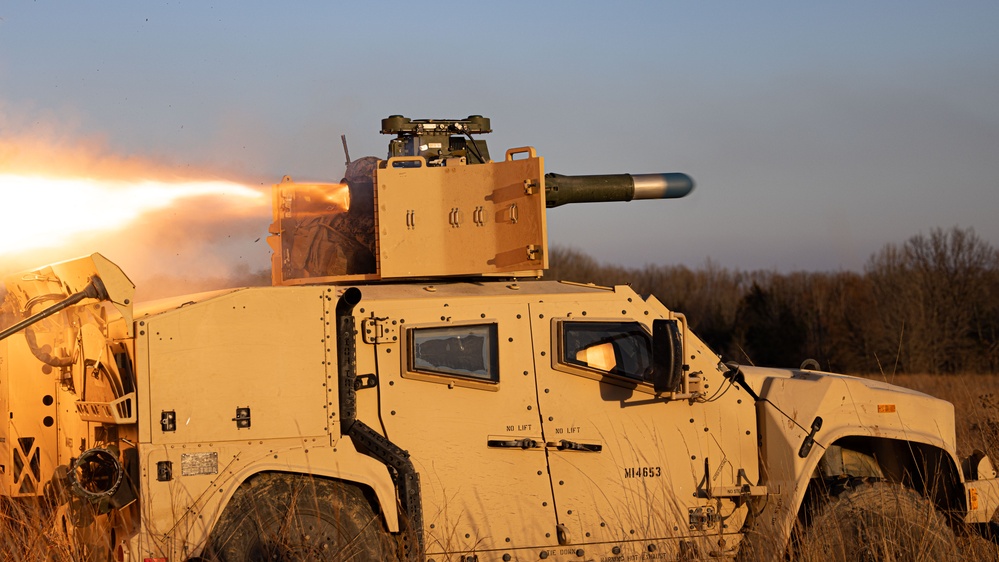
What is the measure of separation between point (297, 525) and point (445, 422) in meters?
1.14

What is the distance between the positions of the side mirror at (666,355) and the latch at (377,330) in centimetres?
169

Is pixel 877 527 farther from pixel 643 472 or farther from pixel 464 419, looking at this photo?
pixel 464 419

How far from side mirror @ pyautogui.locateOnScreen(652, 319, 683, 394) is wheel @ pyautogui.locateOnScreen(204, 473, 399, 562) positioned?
2001mm

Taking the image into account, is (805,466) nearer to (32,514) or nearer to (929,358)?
(32,514)

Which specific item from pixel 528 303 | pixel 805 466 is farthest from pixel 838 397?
pixel 528 303

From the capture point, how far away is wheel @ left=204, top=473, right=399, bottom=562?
7.09 meters

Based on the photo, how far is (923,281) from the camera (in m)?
55.6

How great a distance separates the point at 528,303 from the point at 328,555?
2.10m

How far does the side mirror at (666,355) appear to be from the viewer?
24.9ft

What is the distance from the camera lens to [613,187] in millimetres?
10047

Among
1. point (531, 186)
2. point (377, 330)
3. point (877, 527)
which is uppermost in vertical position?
point (531, 186)

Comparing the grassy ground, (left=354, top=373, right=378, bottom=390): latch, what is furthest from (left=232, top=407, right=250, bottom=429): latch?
the grassy ground

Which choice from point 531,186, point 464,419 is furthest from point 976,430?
point 464,419

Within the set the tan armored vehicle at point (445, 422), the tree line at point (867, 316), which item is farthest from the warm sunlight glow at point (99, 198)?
the tree line at point (867, 316)
